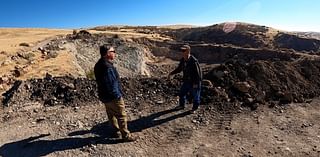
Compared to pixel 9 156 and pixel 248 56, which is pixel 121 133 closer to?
pixel 9 156

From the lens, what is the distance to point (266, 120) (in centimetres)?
944

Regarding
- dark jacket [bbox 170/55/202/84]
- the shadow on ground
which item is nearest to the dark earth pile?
dark jacket [bbox 170/55/202/84]

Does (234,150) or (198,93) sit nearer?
(234,150)

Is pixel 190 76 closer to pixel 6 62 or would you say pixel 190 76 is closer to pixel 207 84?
pixel 207 84

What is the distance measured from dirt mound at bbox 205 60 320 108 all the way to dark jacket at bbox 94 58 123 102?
3559 mm

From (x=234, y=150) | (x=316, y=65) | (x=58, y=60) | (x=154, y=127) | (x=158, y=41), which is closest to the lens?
(x=234, y=150)

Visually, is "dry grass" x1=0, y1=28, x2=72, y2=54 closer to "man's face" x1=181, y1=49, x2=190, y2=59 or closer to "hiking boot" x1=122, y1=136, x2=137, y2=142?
"man's face" x1=181, y1=49, x2=190, y2=59

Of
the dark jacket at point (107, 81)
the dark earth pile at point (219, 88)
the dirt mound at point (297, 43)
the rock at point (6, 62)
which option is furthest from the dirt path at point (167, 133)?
the dirt mound at point (297, 43)

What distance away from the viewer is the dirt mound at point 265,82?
34.8ft

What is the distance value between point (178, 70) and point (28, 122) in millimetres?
3740

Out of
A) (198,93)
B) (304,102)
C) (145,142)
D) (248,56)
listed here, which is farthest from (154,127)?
(248,56)

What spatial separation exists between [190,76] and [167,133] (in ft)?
5.23

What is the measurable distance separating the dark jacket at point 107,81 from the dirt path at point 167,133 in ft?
3.21

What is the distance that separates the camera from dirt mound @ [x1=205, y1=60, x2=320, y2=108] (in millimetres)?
10602
